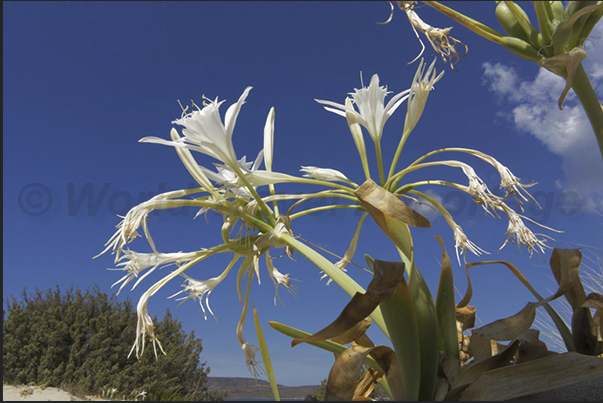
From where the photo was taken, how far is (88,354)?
6555 millimetres

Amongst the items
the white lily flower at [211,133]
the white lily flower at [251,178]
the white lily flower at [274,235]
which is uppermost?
the white lily flower at [211,133]

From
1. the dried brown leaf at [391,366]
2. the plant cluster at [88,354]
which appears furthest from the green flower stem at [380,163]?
the plant cluster at [88,354]

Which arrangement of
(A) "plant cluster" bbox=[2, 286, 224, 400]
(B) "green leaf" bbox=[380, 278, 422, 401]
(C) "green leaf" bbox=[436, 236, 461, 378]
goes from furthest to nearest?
1. (A) "plant cluster" bbox=[2, 286, 224, 400]
2. (C) "green leaf" bbox=[436, 236, 461, 378]
3. (B) "green leaf" bbox=[380, 278, 422, 401]

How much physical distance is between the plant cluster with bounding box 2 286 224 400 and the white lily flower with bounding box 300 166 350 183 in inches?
223

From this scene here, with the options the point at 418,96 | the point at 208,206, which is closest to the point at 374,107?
the point at 418,96

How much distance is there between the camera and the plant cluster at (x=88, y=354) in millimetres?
6242

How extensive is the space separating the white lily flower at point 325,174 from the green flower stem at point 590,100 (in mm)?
744

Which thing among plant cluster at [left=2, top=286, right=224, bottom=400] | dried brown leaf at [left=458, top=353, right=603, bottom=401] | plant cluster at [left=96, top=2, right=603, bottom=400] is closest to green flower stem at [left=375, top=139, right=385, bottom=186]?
plant cluster at [left=96, top=2, right=603, bottom=400]

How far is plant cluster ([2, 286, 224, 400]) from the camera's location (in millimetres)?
6242

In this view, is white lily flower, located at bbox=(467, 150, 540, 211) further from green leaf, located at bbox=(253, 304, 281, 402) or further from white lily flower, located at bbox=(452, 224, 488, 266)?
green leaf, located at bbox=(253, 304, 281, 402)

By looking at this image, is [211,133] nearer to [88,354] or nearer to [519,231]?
[519,231]

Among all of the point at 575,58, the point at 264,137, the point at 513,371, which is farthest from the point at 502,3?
the point at 513,371

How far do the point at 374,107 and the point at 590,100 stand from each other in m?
0.65

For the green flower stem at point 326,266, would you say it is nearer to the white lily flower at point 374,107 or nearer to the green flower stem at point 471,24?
the white lily flower at point 374,107
